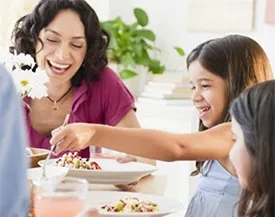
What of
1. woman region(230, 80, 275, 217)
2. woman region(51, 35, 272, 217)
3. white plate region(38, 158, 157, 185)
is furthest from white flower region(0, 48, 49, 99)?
woman region(230, 80, 275, 217)

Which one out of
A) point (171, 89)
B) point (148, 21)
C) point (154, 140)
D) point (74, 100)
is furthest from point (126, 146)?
point (148, 21)

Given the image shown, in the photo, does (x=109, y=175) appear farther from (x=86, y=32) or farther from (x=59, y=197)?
(x=86, y=32)

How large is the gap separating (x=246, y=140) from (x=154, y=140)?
1.50 ft

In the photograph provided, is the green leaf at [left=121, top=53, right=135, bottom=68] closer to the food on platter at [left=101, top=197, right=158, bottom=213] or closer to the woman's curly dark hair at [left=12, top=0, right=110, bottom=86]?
the woman's curly dark hair at [left=12, top=0, right=110, bottom=86]

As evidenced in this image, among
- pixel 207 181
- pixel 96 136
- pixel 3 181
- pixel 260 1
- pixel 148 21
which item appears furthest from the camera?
pixel 148 21

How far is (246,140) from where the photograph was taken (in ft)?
4.37

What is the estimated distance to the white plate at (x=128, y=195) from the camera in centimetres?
160

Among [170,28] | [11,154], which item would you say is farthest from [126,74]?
[11,154]

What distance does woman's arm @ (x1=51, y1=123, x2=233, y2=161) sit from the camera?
1.68 m

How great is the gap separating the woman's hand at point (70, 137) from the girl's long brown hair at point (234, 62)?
49 centimetres

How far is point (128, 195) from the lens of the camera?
182 cm

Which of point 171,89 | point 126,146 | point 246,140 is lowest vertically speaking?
point 171,89

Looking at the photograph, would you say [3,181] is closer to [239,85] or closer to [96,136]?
[96,136]

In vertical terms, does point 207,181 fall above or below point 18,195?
below
